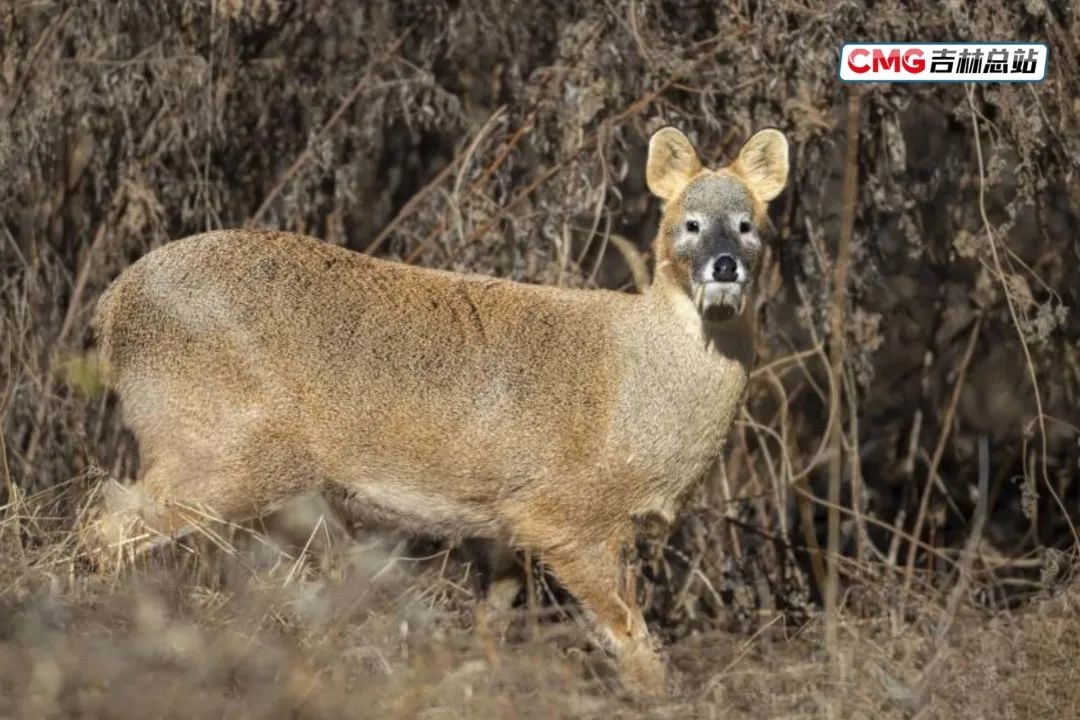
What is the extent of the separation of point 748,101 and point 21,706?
4.26 m

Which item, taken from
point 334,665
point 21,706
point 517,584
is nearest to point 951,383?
point 517,584

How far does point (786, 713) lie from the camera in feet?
17.6

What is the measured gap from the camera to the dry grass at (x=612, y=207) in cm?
706

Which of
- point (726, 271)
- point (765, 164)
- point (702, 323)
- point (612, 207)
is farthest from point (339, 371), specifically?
point (612, 207)

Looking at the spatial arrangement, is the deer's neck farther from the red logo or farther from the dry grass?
the red logo

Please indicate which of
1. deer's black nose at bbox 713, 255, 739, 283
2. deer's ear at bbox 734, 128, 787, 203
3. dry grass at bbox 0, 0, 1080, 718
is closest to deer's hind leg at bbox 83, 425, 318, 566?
dry grass at bbox 0, 0, 1080, 718

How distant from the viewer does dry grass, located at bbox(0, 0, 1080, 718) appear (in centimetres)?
706

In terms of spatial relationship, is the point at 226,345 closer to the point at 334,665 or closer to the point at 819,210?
the point at 334,665

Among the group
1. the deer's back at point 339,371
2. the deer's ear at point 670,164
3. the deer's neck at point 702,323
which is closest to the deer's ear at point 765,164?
the deer's ear at point 670,164

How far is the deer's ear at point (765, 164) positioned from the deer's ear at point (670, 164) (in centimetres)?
17

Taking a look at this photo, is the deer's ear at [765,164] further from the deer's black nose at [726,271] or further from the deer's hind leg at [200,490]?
the deer's hind leg at [200,490]

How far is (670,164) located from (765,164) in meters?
0.35

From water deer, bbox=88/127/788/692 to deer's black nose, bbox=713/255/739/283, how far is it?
0.61 ft

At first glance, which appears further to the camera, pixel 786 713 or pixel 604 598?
pixel 604 598
